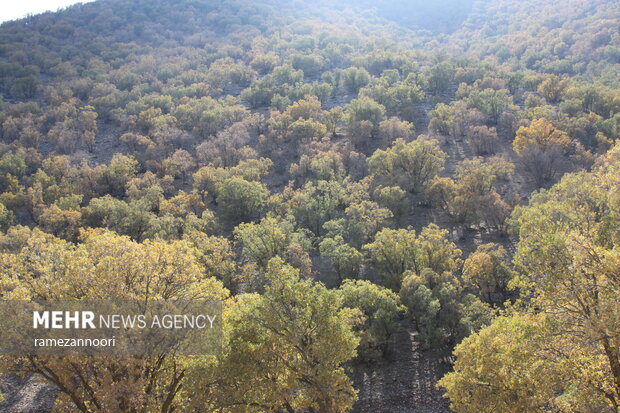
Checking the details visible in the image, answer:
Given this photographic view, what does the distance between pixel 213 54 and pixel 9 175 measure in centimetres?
11803

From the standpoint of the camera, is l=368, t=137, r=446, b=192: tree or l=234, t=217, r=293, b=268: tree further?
l=368, t=137, r=446, b=192: tree

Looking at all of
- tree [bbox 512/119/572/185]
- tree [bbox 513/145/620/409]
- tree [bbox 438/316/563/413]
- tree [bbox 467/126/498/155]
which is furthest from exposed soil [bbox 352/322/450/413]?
tree [bbox 467/126/498/155]

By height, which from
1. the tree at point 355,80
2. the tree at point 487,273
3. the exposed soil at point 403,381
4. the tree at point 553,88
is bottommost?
the exposed soil at point 403,381

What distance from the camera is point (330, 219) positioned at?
61.0 meters

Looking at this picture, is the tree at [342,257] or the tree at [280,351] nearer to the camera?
the tree at [280,351]

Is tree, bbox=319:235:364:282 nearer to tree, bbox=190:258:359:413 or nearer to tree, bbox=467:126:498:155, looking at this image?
tree, bbox=190:258:359:413

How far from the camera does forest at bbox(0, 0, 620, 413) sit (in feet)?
60.6

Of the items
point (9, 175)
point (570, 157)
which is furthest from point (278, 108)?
point (570, 157)

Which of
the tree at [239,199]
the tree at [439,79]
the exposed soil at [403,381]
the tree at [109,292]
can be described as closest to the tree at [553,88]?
the tree at [439,79]

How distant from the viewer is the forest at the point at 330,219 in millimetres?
18469

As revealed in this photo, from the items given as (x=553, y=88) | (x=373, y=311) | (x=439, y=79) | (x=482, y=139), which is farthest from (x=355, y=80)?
(x=373, y=311)

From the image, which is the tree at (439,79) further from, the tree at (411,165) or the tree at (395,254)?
the tree at (395,254)

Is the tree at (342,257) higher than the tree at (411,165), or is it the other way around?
the tree at (411,165)

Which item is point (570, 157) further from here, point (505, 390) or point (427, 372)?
point (505, 390)
